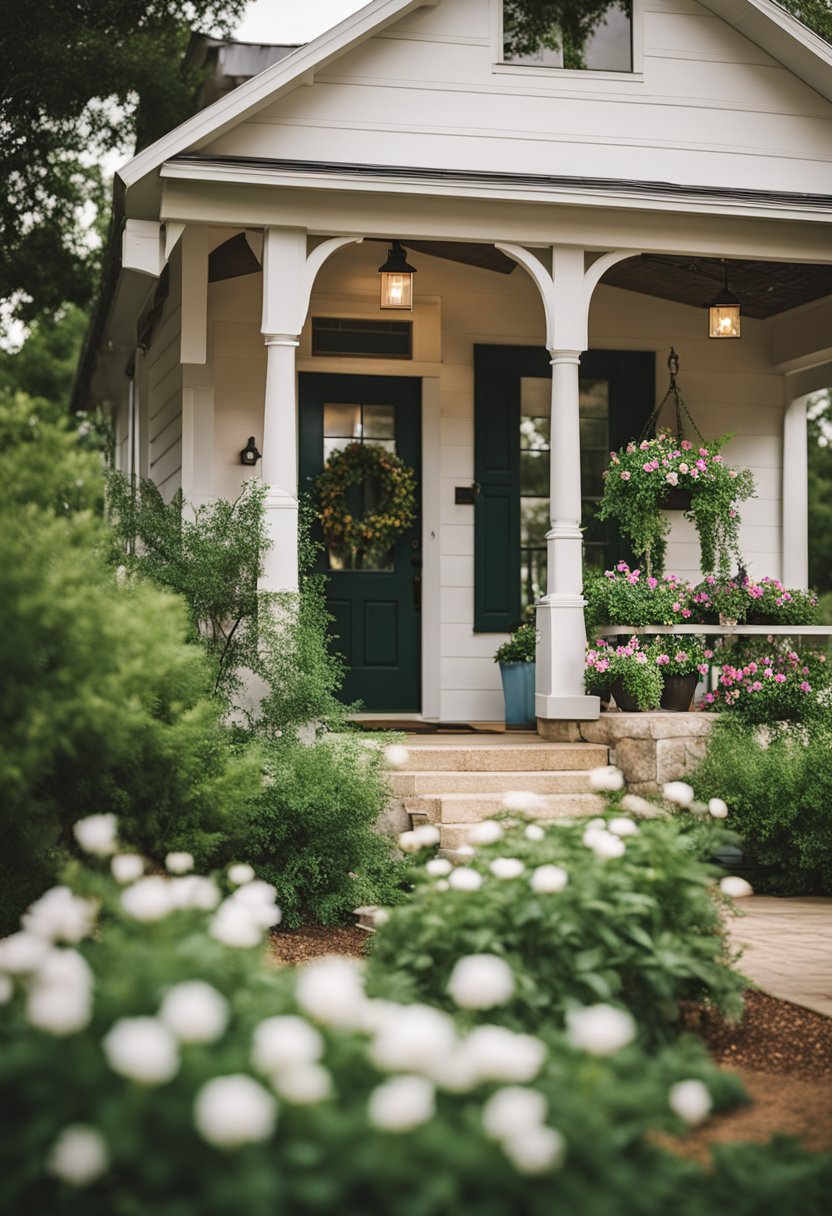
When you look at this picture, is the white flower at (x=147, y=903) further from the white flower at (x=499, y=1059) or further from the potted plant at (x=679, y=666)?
the potted plant at (x=679, y=666)

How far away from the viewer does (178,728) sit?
15.9 ft

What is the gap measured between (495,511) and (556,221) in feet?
7.35

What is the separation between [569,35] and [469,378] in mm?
2374

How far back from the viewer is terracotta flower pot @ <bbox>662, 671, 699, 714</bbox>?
26.1ft

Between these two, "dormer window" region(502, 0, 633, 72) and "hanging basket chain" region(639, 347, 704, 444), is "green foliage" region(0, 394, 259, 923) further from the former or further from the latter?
"dormer window" region(502, 0, 633, 72)

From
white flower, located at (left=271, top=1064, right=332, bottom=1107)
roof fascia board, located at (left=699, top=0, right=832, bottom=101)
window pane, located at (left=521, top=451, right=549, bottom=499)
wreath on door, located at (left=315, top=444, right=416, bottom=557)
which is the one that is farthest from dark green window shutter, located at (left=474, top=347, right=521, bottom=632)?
white flower, located at (left=271, top=1064, right=332, bottom=1107)

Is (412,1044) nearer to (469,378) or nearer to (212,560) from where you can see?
(212,560)

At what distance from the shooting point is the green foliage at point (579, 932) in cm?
364

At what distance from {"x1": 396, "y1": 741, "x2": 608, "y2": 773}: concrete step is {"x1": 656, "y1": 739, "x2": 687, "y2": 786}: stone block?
34cm

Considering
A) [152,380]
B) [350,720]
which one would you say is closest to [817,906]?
[350,720]

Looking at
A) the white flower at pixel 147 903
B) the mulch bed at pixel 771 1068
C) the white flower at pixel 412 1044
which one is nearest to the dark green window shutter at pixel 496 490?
the mulch bed at pixel 771 1068

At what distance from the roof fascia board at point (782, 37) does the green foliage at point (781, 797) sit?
446 centimetres

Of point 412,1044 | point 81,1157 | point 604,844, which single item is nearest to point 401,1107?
point 412,1044

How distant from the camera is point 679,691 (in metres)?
7.98
